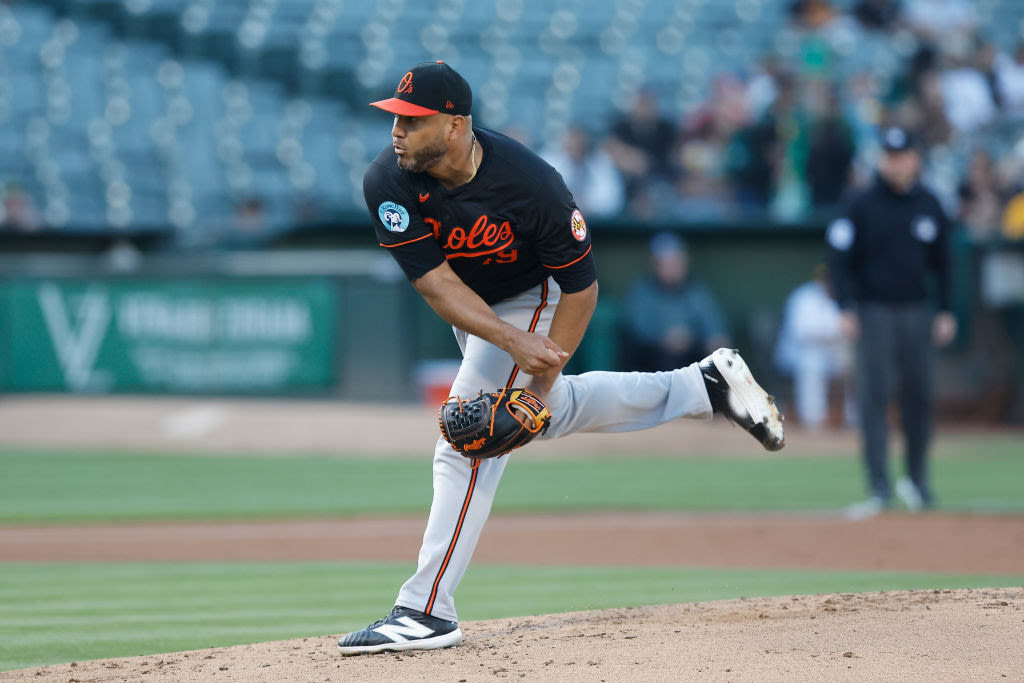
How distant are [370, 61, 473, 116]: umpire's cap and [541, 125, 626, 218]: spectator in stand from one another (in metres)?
8.68

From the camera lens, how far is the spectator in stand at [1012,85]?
13641 millimetres

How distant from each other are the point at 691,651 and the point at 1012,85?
38.9 feet

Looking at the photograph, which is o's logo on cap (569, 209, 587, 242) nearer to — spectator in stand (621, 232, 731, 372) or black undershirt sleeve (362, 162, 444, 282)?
black undershirt sleeve (362, 162, 444, 282)

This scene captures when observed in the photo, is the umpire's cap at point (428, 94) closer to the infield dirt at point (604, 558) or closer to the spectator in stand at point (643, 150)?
the infield dirt at point (604, 558)

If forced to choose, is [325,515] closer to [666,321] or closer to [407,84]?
[666,321]

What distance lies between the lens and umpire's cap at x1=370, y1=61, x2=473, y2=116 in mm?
3516

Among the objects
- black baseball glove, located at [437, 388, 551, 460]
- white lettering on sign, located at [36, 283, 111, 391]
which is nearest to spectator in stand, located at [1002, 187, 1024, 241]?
white lettering on sign, located at [36, 283, 111, 391]

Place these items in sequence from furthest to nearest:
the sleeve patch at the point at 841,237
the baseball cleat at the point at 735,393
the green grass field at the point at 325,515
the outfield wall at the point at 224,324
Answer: the outfield wall at the point at 224,324 < the sleeve patch at the point at 841,237 < the green grass field at the point at 325,515 < the baseball cleat at the point at 735,393

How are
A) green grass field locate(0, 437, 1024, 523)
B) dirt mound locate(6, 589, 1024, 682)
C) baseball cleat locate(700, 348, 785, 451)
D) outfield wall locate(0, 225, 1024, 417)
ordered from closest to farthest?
dirt mound locate(6, 589, 1024, 682) → baseball cleat locate(700, 348, 785, 451) → green grass field locate(0, 437, 1024, 523) → outfield wall locate(0, 225, 1024, 417)


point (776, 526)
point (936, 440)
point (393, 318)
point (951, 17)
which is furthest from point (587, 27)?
point (776, 526)

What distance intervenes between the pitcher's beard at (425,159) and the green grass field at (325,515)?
165 cm

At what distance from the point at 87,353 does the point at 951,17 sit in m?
10.4

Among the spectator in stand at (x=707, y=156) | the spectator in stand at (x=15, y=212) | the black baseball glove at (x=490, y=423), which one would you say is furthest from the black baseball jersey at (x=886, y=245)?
the spectator in stand at (x=15, y=212)

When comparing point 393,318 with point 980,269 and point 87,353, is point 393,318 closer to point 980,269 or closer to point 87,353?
point 87,353
